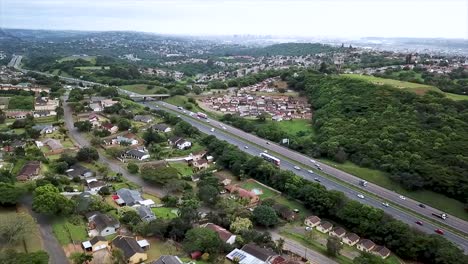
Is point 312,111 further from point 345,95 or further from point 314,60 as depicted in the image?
point 314,60

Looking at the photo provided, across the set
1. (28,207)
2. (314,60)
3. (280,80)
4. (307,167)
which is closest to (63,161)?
(28,207)

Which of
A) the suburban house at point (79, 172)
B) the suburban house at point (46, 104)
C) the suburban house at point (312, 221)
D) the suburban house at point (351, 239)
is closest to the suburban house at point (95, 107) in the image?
the suburban house at point (46, 104)

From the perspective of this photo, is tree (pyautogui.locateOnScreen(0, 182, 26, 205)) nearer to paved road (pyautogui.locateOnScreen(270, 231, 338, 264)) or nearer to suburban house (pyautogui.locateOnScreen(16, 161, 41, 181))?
suburban house (pyautogui.locateOnScreen(16, 161, 41, 181))

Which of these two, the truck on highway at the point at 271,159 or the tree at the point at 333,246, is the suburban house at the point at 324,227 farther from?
the truck on highway at the point at 271,159

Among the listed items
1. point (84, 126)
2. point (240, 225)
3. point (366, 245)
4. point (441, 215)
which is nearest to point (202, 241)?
point (240, 225)

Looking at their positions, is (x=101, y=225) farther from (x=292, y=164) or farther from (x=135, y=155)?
(x=292, y=164)
